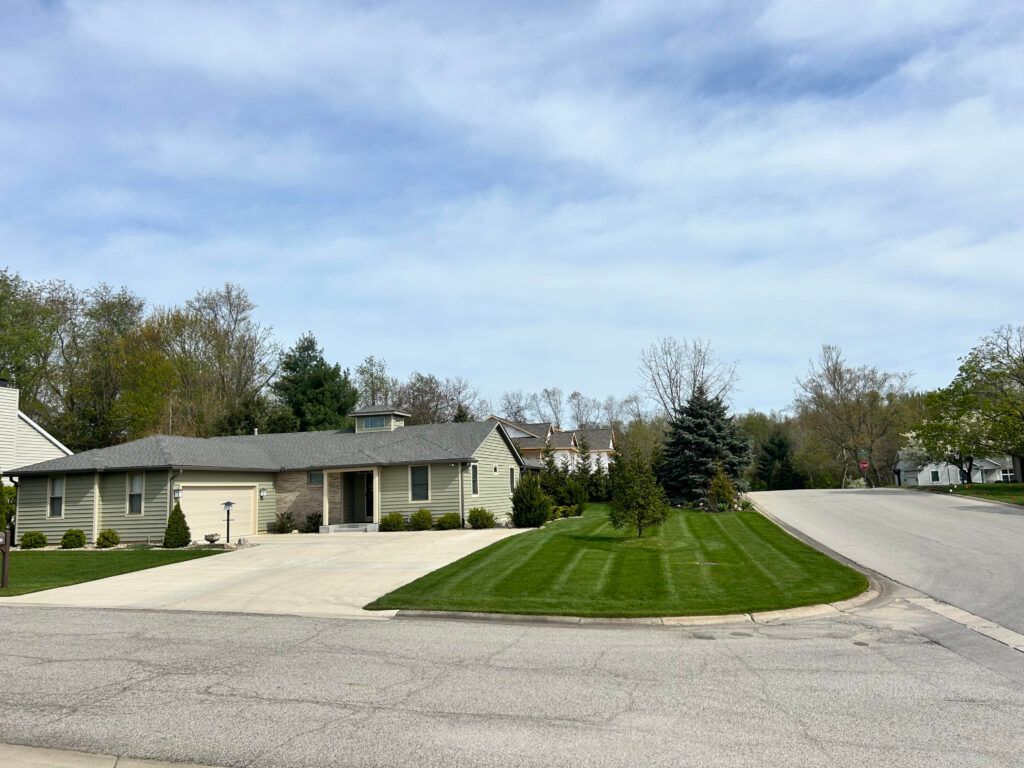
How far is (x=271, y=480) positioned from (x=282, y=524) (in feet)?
6.96

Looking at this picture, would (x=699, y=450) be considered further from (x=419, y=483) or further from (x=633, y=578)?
(x=633, y=578)

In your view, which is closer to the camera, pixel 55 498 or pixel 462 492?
pixel 55 498

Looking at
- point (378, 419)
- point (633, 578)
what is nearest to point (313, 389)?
point (378, 419)

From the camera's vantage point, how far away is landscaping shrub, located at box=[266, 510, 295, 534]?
28594mm

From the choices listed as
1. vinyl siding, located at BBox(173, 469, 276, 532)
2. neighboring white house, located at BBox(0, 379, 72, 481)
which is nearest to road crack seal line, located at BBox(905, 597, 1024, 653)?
vinyl siding, located at BBox(173, 469, 276, 532)

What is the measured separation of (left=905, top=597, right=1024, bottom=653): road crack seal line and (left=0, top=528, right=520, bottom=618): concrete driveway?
27.3ft

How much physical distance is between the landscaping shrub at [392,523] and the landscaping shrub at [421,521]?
33 centimetres

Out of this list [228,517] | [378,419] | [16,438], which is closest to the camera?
[228,517]

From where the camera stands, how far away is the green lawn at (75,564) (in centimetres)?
1639

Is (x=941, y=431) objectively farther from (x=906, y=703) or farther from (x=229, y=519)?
(x=906, y=703)

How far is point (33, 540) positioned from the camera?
25.0m

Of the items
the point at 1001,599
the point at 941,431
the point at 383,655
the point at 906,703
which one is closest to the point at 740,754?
the point at 906,703

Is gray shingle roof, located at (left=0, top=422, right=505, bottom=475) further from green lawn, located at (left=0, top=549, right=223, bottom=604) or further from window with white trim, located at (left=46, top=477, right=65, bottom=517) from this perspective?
green lawn, located at (left=0, top=549, right=223, bottom=604)

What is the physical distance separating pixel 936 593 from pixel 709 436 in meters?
23.7
